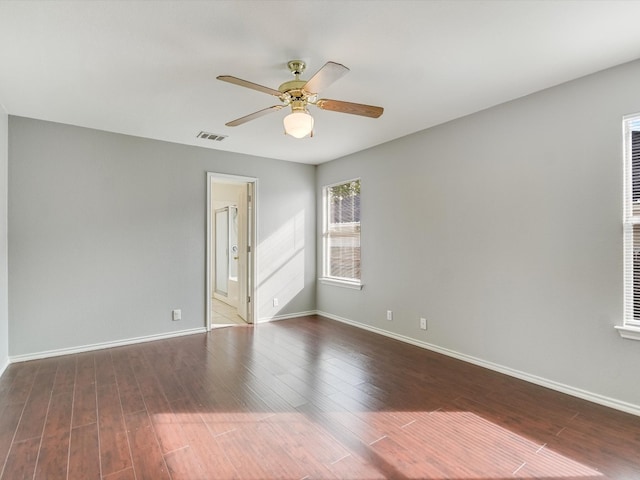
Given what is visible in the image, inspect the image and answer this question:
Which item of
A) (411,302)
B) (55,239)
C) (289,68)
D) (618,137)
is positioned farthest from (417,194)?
(55,239)

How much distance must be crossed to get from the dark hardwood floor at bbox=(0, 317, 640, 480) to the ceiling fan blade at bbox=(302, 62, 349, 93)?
2253mm

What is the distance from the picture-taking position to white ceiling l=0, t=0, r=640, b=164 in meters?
1.94

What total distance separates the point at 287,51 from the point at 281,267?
363 cm

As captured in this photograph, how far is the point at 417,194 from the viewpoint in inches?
161

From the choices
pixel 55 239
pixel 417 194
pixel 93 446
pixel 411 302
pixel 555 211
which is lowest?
pixel 93 446

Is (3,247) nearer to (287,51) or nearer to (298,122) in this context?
(298,122)

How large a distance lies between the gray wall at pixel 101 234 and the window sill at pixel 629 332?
4.45 meters

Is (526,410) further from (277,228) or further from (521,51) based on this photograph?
(277,228)

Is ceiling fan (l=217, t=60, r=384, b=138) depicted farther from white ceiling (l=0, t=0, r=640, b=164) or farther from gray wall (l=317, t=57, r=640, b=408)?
gray wall (l=317, t=57, r=640, b=408)

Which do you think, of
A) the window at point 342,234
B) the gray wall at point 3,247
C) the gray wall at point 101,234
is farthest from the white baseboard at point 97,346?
the window at point 342,234

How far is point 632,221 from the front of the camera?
2471 millimetres

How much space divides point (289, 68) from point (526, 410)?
10.2 ft

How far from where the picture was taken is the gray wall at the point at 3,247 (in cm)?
324

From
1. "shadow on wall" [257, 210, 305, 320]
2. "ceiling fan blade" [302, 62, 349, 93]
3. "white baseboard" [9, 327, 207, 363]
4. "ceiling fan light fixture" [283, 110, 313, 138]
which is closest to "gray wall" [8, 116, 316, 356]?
"white baseboard" [9, 327, 207, 363]
